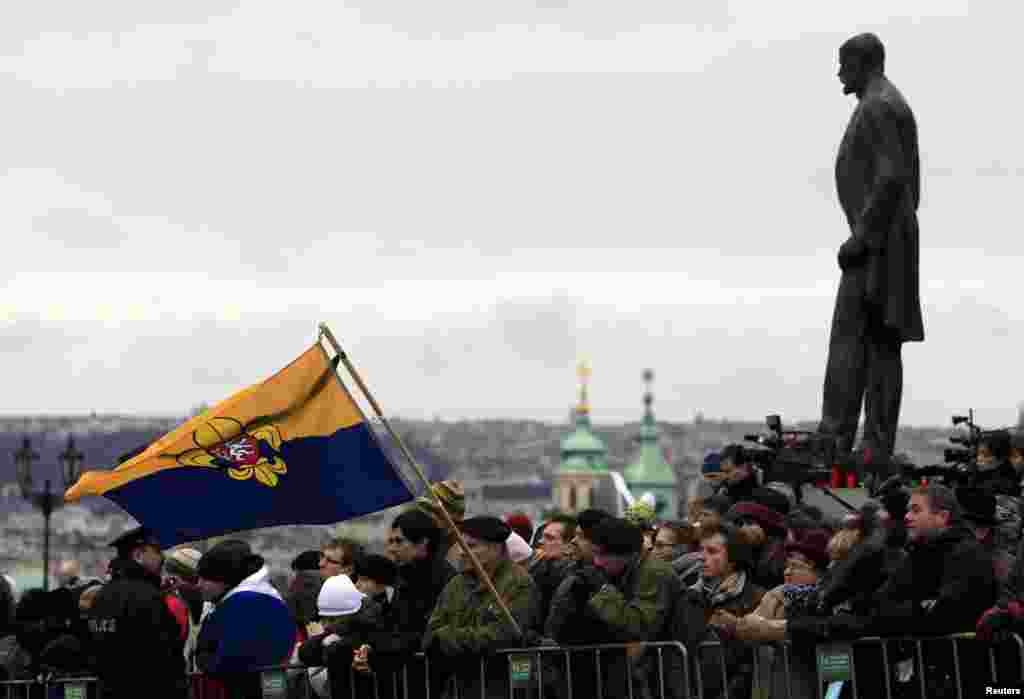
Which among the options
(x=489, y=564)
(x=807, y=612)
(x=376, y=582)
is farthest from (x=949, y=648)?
(x=376, y=582)

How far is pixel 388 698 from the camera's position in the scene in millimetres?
13555

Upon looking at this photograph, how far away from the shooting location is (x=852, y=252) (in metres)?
20.1

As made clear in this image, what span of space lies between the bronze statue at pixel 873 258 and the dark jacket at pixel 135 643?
7.93 metres

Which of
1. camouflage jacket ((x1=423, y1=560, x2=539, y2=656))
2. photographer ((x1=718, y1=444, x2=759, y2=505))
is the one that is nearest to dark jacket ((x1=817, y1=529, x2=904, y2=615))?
camouflage jacket ((x1=423, y1=560, x2=539, y2=656))

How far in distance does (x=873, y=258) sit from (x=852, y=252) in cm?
16

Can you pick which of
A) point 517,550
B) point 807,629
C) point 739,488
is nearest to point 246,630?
point 517,550

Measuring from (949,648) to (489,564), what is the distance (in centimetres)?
226

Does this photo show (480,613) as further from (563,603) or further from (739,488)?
(739,488)

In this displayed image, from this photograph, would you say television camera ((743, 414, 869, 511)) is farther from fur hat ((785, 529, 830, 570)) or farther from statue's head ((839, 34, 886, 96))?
fur hat ((785, 529, 830, 570))

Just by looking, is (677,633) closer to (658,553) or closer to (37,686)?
(658,553)

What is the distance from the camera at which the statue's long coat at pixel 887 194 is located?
64.6 ft

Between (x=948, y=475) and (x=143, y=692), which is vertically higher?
(x=948, y=475)

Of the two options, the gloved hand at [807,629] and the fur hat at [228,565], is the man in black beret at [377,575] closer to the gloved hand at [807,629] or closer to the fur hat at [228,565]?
the fur hat at [228,565]

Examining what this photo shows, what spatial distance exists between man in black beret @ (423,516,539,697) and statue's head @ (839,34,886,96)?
7531 millimetres
